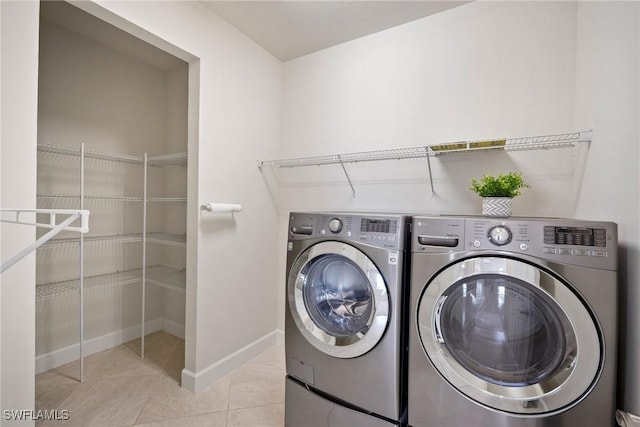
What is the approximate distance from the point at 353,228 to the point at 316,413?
894 millimetres

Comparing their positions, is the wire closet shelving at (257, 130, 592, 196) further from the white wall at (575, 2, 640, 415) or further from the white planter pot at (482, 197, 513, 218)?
the white planter pot at (482, 197, 513, 218)

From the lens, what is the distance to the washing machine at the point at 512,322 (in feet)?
2.89

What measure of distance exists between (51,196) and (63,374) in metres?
1.19

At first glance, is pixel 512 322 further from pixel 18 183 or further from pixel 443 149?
pixel 18 183

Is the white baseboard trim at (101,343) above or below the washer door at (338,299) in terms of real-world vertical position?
below

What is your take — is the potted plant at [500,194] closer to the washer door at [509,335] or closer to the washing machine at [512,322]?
the washing machine at [512,322]

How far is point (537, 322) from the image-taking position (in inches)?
38.6

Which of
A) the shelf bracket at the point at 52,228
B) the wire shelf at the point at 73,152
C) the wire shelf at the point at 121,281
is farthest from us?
the wire shelf at the point at 121,281

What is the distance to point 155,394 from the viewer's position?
1733 millimetres

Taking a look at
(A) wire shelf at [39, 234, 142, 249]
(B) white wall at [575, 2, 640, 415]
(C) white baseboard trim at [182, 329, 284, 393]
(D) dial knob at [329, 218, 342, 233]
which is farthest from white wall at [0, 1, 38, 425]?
(B) white wall at [575, 2, 640, 415]

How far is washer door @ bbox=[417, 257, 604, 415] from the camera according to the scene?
90cm

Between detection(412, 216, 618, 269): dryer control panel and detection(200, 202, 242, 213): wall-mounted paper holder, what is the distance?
121cm

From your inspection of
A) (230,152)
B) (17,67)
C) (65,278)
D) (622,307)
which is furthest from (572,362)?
(65,278)

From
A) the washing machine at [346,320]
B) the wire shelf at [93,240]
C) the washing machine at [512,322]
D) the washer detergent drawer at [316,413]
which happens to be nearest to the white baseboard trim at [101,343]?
the wire shelf at [93,240]
